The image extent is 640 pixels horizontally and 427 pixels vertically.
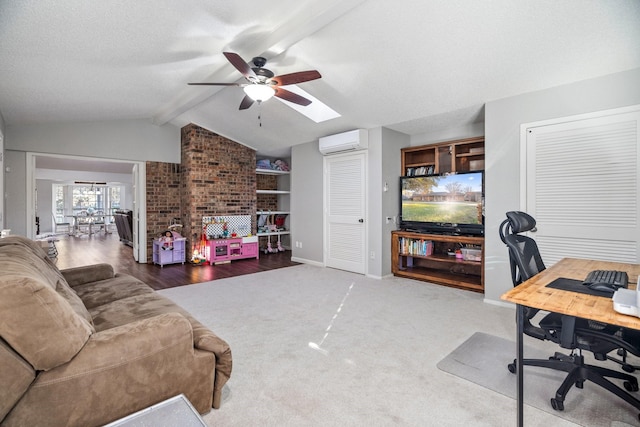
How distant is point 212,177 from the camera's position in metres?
6.06

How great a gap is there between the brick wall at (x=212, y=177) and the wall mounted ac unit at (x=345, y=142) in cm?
216

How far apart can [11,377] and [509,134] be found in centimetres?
418

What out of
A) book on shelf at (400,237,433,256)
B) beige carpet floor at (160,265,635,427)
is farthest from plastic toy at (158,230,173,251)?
book on shelf at (400,237,433,256)

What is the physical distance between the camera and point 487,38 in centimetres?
260

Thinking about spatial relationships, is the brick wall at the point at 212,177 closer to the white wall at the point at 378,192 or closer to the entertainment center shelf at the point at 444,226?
the white wall at the point at 378,192

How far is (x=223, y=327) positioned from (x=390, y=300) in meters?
1.90

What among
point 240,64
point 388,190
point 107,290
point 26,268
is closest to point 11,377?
point 26,268

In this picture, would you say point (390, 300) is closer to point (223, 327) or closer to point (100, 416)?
point (223, 327)

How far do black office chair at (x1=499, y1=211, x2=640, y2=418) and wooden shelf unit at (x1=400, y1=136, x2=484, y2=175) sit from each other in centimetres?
255

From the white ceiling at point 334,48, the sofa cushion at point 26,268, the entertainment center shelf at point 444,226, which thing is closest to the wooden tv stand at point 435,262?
the entertainment center shelf at point 444,226

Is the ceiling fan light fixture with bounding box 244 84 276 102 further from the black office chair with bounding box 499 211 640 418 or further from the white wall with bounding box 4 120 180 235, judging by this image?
the white wall with bounding box 4 120 180 235

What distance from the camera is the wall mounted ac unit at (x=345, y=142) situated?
466cm

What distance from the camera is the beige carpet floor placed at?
165 cm

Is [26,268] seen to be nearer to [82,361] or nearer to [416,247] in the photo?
[82,361]
